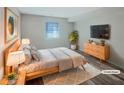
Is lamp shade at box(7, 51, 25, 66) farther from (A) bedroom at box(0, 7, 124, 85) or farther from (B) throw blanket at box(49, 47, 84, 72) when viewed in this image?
(B) throw blanket at box(49, 47, 84, 72)

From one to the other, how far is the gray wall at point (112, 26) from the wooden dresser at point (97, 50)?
0.14 metres

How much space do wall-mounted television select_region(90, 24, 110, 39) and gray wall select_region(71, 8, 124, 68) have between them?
4.7 inches

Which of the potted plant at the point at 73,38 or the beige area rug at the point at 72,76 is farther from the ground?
the potted plant at the point at 73,38

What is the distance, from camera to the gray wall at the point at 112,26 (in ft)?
9.56

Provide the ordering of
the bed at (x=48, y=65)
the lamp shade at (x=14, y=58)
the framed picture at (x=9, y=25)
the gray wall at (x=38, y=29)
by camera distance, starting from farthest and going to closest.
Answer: the gray wall at (x=38, y=29) < the bed at (x=48, y=65) < the framed picture at (x=9, y=25) < the lamp shade at (x=14, y=58)

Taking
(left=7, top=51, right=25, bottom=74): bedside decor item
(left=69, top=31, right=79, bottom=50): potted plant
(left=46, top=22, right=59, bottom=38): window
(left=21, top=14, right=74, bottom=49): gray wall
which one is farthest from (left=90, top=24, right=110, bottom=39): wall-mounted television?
(left=7, top=51, right=25, bottom=74): bedside decor item

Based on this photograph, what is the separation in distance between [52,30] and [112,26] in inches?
70.1

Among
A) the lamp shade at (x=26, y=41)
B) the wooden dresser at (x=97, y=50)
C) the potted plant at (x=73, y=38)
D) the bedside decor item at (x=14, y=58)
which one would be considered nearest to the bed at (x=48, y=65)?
the lamp shade at (x=26, y=41)

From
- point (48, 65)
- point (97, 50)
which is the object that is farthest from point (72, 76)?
point (97, 50)

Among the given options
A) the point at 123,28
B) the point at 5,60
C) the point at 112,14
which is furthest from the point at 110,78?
the point at 5,60

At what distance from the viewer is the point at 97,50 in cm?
Answer: 366

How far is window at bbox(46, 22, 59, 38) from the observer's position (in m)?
2.76

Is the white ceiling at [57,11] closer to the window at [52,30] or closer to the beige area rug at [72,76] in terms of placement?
the window at [52,30]
